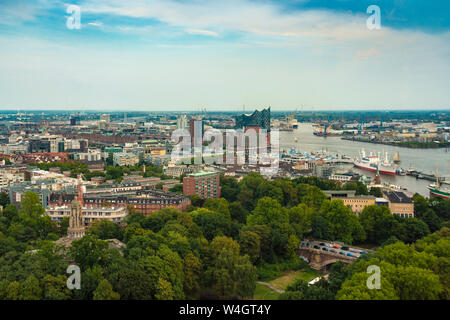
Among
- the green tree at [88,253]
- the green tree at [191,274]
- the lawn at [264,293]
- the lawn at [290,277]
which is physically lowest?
the lawn at [290,277]

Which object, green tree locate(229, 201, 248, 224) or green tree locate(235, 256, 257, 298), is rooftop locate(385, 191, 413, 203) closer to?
green tree locate(229, 201, 248, 224)

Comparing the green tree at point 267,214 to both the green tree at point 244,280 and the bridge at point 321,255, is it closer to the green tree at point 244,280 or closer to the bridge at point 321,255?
the bridge at point 321,255

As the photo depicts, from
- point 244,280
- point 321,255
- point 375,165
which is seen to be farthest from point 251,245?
point 375,165

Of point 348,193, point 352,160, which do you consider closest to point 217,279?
point 348,193

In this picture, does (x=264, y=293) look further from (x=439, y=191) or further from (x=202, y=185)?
(x=439, y=191)

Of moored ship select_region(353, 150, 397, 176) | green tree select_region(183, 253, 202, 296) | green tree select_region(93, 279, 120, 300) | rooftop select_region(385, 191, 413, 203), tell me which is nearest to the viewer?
green tree select_region(93, 279, 120, 300)

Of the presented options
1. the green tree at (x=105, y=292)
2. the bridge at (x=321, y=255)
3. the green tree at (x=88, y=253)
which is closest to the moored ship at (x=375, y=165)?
the bridge at (x=321, y=255)

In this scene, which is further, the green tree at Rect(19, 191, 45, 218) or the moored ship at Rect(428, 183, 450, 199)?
the moored ship at Rect(428, 183, 450, 199)

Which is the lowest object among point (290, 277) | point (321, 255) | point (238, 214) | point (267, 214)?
point (290, 277)

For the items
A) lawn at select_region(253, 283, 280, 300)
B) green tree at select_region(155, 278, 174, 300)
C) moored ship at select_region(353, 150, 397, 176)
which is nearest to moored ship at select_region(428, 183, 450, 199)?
moored ship at select_region(353, 150, 397, 176)
